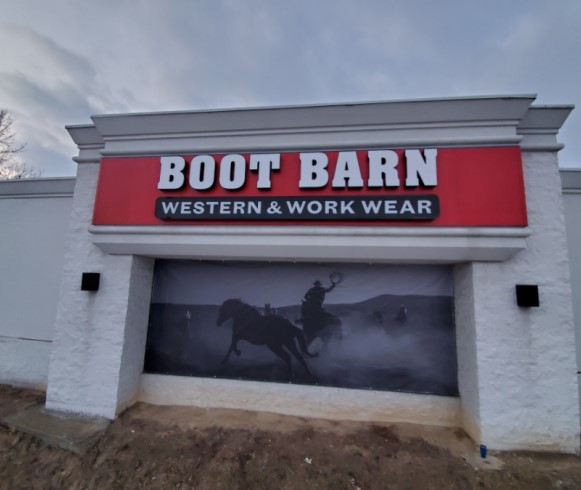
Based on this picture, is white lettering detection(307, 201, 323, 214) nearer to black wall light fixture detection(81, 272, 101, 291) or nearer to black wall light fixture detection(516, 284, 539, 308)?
black wall light fixture detection(516, 284, 539, 308)

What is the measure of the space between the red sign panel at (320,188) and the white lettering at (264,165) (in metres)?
0.02

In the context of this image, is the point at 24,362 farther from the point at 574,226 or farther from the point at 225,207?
the point at 574,226

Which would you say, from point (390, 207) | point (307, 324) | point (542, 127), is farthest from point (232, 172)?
point (542, 127)

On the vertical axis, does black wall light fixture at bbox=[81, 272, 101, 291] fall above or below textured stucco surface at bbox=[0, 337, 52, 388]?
above

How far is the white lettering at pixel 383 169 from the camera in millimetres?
4777

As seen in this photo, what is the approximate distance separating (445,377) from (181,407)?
4845 millimetres

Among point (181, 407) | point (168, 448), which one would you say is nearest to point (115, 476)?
point (168, 448)

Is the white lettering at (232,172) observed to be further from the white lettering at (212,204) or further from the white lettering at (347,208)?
the white lettering at (347,208)

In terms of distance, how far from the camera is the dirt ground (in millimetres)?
3902

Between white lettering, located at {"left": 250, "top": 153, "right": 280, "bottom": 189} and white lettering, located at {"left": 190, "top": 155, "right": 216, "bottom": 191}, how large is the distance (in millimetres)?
731

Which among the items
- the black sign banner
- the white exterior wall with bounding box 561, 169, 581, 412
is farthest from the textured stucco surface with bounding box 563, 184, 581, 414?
the black sign banner

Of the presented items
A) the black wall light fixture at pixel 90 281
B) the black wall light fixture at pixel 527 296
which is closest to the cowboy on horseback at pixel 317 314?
the black wall light fixture at pixel 527 296

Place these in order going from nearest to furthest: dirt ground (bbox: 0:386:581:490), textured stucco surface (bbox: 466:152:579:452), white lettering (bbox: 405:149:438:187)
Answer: dirt ground (bbox: 0:386:581:490), textured stucco surface (bbox: 466:152:579:452), white lettering (bbox: 405:149:438:187)

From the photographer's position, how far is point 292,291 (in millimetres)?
5781
